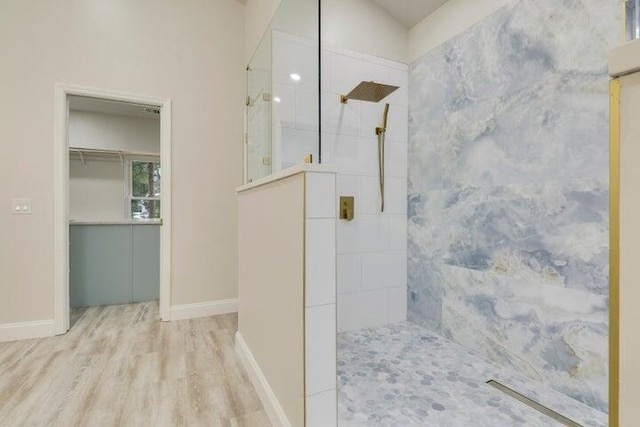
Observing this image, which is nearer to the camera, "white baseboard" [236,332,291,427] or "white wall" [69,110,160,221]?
"white baseboard" [236,332,291,427]

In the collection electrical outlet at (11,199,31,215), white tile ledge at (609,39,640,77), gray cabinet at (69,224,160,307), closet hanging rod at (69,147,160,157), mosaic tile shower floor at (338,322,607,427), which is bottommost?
mosaic tile shower floor at (338,322,607,427)

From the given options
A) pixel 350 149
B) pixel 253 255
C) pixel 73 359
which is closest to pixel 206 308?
pixel 73 359

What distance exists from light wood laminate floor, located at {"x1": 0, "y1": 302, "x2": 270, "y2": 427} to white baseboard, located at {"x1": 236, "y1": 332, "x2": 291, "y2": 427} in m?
0.04

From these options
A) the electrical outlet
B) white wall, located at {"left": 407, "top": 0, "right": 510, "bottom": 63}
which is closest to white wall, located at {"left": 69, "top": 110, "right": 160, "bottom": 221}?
the electrical outlet

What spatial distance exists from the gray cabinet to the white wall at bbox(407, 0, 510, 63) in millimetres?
3130

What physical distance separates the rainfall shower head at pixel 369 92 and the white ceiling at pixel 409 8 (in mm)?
704

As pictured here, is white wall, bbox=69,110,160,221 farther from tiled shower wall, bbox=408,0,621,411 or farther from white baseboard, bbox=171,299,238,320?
tiled shower wall, bbox=408,0,621,411

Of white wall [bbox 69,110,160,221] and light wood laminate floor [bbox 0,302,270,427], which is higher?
white wall [bbox 69,110,160,221]

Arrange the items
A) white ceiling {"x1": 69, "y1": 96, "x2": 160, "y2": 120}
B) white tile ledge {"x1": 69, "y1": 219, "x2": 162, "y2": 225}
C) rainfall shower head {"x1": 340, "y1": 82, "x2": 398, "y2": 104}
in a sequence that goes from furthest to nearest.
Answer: white ceiling {"x1": 69, "y1": 96, "x2": 160, "y2": 120}
white tile ledge {"x1": 69, "y1": 219, "x2": 162, "y2": 225}
rainfall shower head {"x1": 340, "y1": 82, "x2": 398, "y2": 104}

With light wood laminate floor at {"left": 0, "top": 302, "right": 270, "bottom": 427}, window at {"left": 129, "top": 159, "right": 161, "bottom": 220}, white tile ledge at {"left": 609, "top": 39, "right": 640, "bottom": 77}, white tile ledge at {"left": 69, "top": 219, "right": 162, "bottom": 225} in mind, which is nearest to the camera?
white tile ledge at {"left": 609, "top": 39, "right": 640, "bottom": 77}

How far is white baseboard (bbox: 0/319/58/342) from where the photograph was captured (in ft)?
7.70

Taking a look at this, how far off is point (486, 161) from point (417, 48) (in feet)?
3.74

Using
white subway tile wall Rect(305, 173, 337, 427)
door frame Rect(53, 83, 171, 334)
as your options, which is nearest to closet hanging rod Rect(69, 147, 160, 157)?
door frame Rect(53, 83, 171, 334)

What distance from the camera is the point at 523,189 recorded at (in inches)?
69.8
